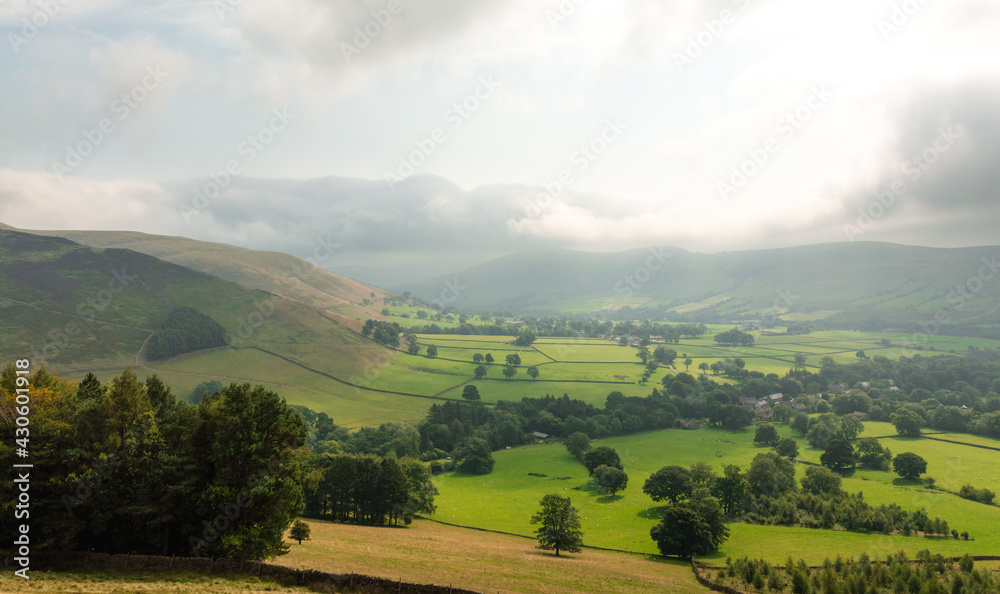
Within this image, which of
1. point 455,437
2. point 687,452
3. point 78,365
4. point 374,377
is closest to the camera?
point 687,452

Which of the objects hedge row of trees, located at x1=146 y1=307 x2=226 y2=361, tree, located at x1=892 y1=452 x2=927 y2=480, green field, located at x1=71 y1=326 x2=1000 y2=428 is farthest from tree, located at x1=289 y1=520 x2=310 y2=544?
hedge row of trees, located at x1=146 y1=307 x2=226 y2=361

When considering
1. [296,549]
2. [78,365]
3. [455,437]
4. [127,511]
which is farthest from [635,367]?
[78,365]

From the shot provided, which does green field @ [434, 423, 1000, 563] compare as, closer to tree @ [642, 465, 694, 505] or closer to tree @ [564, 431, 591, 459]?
tree @ [564, 431, 591, 459]

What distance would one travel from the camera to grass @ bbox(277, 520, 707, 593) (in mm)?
34594

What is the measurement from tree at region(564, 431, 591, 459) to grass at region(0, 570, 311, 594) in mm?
77003

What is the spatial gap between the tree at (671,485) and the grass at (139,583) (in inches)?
2288

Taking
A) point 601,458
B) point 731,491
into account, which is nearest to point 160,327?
point 601,458

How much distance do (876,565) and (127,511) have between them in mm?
63167

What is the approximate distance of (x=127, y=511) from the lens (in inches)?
1120

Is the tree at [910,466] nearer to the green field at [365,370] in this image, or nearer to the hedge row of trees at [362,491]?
the green field at [365,370]

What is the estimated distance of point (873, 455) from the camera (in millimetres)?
86938

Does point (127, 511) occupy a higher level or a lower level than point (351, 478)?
higher

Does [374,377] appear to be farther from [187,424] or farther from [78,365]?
[187,424]

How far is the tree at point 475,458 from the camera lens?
297 ft
